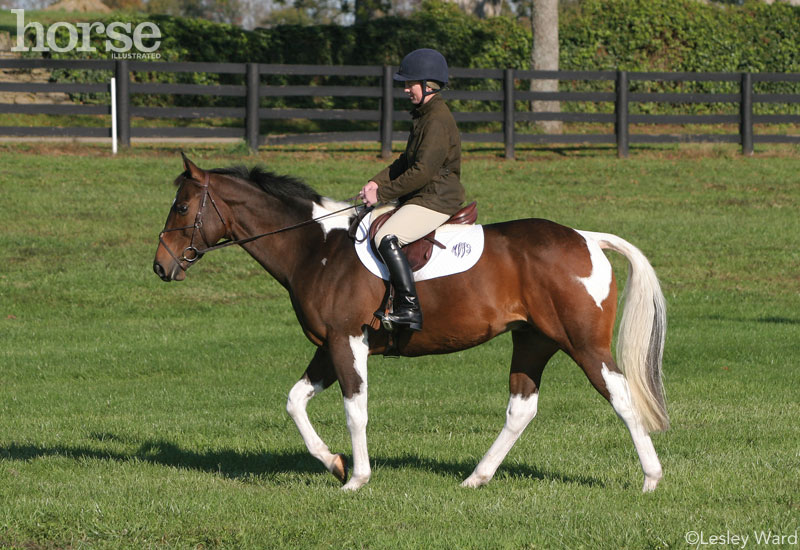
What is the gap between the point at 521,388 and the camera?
779 centimetres

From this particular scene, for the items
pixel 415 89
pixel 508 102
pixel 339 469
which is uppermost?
pixel 508 102

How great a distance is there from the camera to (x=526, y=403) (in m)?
7.77

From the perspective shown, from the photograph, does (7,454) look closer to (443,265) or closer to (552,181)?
(443,265)

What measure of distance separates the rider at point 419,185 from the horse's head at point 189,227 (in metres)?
1.16

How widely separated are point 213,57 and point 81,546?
28.9m

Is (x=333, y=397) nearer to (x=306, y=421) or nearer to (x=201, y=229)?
(x=306, y=421)

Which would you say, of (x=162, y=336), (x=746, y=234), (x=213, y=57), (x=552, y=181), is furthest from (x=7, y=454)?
(x=213, y=57)

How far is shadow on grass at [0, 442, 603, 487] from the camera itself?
317 inches

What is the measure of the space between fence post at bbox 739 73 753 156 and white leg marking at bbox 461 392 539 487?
21.4 meters

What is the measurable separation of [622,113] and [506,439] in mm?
20326

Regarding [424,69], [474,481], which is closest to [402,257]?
[424,69]

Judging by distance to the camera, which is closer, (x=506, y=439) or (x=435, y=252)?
(x=435, y=252)

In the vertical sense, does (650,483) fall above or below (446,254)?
below

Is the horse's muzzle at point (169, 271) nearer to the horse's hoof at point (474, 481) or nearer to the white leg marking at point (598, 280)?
the horse's hoof at point (474, 481)
